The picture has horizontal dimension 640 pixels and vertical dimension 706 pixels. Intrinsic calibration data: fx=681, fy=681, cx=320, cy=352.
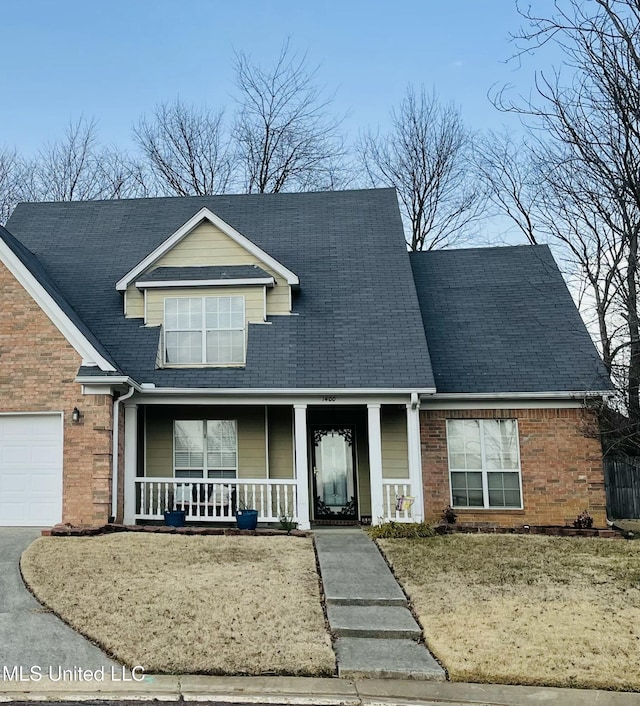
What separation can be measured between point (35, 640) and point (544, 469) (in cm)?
1050

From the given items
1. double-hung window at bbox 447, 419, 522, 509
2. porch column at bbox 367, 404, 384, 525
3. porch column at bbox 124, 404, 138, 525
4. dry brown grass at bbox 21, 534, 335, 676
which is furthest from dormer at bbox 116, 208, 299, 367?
dry brown grass at bbox 21, 534, 335, 676

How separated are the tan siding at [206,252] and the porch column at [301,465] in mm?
4007

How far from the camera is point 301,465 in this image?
13.6 metres

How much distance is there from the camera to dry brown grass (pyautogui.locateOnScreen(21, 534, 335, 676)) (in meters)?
6.61

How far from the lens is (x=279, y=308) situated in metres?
15.8

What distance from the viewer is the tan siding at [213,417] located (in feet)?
48.3

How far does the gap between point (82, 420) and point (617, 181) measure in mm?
9984

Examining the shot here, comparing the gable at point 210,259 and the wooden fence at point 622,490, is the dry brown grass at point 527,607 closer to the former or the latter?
the gable at point 210,259

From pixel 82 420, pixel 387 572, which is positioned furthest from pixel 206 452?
pixel 387 572

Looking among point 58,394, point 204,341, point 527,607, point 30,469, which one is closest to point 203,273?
point 204,341

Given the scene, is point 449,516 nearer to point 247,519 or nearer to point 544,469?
point 544,469

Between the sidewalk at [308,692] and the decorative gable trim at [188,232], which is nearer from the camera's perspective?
the sidewalk at [308,692]

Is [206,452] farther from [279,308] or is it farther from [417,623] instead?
[417,623]

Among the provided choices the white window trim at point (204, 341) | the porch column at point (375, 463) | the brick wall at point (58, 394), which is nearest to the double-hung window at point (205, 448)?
the white window trim at point (204, 341)
